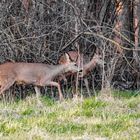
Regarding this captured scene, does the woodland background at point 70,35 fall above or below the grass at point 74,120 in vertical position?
above

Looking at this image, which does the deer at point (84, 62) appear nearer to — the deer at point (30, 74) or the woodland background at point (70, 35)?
the woodland background at point (70, 35)

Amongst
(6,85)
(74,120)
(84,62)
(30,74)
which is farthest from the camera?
(84,62)

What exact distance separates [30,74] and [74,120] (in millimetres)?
4290

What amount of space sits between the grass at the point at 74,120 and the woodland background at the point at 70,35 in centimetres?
298

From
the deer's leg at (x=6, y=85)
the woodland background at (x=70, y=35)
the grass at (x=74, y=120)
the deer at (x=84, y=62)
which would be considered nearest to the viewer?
the grass at (x=74, y=120)

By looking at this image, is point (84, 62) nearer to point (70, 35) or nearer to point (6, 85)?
point (70, 35)

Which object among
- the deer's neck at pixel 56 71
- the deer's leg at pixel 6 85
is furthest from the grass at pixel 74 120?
the deer's neck at pixel 56 71

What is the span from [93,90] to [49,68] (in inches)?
52.7

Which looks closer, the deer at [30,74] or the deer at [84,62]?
the deer at [30,74]

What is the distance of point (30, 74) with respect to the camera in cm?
1334

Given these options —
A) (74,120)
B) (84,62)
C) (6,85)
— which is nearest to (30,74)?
(6,85)

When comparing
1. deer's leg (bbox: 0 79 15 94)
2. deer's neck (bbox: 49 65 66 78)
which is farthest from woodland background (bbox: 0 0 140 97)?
deer's leg (bbox: 0 79 15 94)

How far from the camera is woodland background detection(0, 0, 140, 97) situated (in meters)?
14.1

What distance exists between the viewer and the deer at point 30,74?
43.0ft
